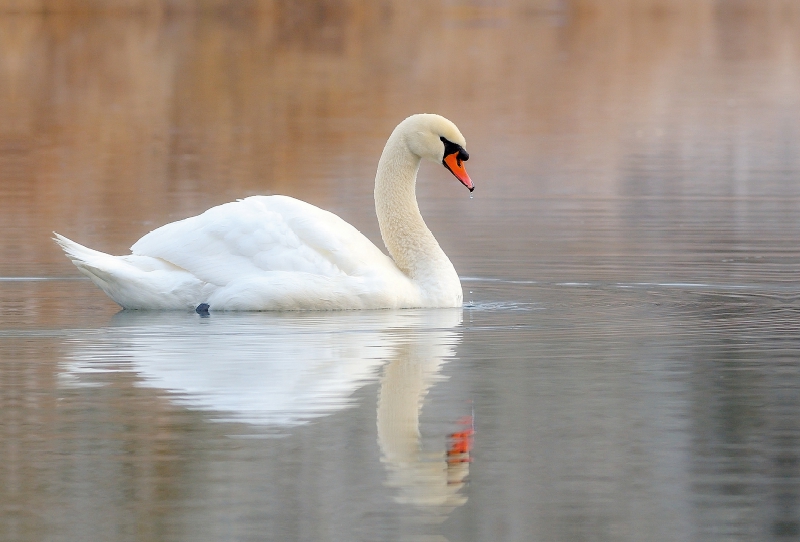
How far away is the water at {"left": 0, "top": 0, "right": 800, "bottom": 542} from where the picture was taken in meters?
6.04

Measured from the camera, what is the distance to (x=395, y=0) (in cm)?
8119

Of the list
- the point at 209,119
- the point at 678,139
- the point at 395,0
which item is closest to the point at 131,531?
the point at 678,139

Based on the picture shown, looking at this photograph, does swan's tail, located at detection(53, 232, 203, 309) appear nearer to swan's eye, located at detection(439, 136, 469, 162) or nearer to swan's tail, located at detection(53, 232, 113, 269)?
swan's tail, located at detection(53, 232, 113, 269)

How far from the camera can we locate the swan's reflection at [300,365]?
6.75 metres

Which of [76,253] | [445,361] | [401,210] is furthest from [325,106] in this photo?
[445,361]

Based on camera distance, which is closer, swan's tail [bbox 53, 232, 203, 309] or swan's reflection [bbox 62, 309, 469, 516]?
swan's reflection [bbox 62, 309, 469, 516]

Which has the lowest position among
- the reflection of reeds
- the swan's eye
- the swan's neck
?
the swan's neck

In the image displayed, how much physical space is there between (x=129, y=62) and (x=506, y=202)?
27923 mm

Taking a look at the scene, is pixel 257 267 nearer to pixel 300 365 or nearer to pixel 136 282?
pixel 136 282

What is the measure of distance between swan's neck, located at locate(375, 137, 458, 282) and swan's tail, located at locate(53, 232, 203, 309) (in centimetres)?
152

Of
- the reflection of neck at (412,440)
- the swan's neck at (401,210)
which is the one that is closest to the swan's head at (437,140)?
the swan's neck at (401,210)

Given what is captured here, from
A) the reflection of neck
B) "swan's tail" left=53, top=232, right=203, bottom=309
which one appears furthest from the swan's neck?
the reflection of neck

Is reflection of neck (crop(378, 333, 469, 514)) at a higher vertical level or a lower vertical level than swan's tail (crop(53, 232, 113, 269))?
lower

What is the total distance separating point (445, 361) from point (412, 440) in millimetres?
1958
